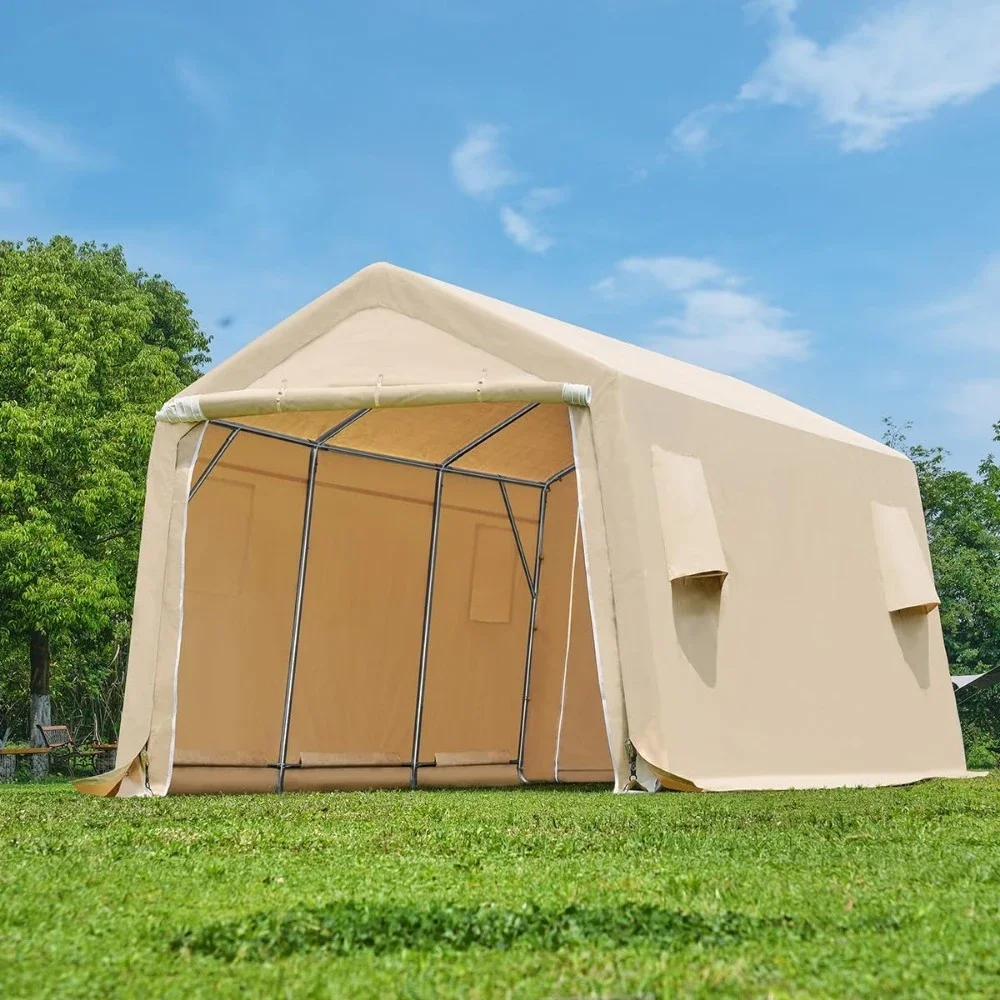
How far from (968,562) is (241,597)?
2003cm

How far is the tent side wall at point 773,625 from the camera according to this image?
762 centimetres

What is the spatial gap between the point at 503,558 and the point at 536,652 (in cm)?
94

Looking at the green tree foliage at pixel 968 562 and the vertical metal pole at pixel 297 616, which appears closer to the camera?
the vertical metal pole at pixel 297 616

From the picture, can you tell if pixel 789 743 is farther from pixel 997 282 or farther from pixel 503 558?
pixel 997 282

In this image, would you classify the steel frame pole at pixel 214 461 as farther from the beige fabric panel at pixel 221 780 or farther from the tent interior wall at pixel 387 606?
the beige fabric panel at pixel 221 780

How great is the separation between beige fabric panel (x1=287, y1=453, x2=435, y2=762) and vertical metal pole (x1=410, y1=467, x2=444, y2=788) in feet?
0.16

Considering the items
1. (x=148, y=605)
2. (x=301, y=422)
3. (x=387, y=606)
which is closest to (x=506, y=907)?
(x=148, y=605)

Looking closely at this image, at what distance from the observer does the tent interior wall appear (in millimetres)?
9391

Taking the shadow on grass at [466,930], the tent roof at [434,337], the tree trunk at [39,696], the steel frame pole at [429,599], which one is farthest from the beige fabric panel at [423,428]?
the tree trunk at [39,696]

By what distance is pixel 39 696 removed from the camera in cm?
1684

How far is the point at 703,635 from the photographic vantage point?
26.2 ft

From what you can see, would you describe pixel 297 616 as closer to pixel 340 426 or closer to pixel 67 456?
pixel 340 426

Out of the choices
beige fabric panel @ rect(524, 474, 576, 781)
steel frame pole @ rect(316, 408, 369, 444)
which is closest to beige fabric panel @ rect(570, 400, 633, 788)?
steel frame pole @ rect(316, 408, 369, 444)

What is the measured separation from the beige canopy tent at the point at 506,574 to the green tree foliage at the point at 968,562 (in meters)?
13.4
